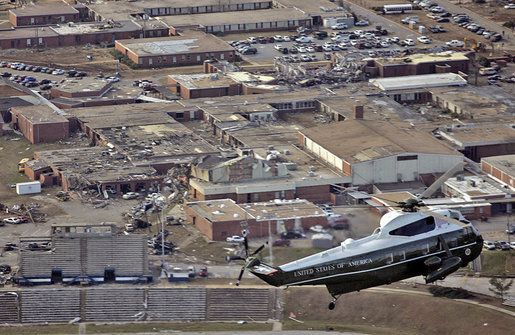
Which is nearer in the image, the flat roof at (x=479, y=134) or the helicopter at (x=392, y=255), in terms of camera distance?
the helicopter at (x=392, y=255)

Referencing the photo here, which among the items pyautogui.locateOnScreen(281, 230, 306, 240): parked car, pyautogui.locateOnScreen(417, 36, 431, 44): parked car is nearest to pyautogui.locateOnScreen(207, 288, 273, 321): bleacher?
pyautogui.locateOnScreen(281, 230, 306, 240): parked car

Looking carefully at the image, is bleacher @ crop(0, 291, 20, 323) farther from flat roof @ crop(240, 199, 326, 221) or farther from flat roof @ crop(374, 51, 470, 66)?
flat roof @ crop(374, 51, 470, 66)

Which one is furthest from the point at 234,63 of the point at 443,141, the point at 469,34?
the point at 443,141

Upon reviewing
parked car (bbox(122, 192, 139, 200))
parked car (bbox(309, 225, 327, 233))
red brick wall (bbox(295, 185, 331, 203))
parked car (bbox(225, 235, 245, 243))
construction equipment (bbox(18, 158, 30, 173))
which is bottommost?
construction equipment (bbox(18, 158, 30, 173))

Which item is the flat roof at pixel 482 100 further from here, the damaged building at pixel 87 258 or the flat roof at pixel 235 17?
the damaged building at pixel 87 258

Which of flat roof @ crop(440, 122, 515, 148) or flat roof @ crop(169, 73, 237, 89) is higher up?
flat roof @ crop(440, 122, 515, 148)

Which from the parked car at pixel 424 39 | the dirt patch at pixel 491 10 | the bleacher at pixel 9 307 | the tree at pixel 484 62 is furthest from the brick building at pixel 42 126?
the dirt patch at pixel 491 10

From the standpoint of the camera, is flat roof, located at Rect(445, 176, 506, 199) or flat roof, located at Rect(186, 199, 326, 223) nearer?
flat roof, located at Rect(186, 199, 326, 223)
